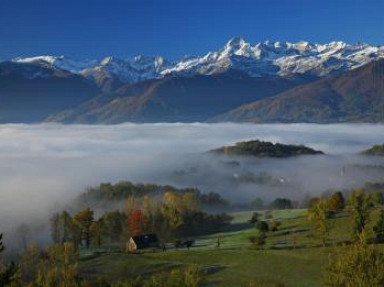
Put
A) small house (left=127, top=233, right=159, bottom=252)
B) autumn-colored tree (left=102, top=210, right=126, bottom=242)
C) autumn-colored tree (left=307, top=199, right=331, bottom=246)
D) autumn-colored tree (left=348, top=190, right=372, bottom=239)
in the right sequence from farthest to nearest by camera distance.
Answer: autumn-colored tree (left=102, top=210, right=126, bottom=242), small house (left=127, top=233, right=159, bottom=252), autumn-colored tree (left=348, top=190, right=372, bottom=239), autumn-colored tree (left=307, top=199, right=331, bottom=246)

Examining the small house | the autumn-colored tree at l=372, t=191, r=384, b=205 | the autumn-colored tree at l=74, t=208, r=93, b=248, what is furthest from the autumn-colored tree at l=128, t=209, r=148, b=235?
the autumn-colored tree at l=372, t=191, r=384, b=205

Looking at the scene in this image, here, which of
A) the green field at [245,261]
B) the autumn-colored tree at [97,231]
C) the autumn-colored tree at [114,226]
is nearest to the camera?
the green field at [245,261]

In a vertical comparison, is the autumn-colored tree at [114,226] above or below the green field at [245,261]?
above

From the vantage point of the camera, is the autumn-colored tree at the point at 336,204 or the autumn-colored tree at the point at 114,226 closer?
the autumn-colored tree at the point at 336,204

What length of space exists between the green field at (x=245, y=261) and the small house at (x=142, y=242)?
9039mm

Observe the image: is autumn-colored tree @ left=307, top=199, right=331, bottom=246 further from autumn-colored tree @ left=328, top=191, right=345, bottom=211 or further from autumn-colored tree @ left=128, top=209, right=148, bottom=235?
autumn-colored tree @ left=128, top=209, right=148, bottom=235

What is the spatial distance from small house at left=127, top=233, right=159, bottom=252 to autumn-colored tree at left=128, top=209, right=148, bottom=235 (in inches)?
801

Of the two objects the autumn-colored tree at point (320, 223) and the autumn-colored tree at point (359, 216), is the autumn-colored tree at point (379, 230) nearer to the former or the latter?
the autumn-colored tree at point (359, 216)

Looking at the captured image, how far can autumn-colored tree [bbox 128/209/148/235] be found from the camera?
16425 centimetres

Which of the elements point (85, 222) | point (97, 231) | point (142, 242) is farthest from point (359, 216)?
point (85, 222)

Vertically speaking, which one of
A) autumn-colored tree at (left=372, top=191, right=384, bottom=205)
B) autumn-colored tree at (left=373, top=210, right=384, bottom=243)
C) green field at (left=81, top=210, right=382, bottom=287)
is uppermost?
autumn-colored tree at (left=372, top=191, right=384, bottom=205)

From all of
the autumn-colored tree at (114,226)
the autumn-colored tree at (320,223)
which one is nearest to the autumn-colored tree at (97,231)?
the autumn-colored tree at (114,226)

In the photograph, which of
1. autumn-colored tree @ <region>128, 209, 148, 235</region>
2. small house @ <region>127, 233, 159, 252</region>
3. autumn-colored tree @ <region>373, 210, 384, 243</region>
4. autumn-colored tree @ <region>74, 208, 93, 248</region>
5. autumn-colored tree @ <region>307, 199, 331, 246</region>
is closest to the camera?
autumn-colored tree @ <region>373, 210, 384, 243</region>

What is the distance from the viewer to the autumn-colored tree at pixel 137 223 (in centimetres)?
16425
